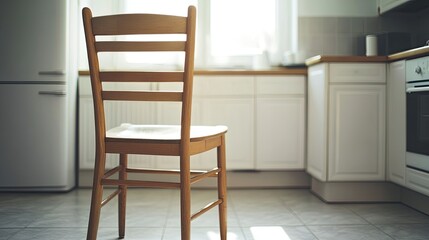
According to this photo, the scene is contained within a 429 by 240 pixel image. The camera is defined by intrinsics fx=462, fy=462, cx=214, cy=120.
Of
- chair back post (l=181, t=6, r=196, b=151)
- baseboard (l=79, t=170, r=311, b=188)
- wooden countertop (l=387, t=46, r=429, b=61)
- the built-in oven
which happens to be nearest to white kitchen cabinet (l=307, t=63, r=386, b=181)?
wooden countertop (l=387, t=46, r=429, b=61)

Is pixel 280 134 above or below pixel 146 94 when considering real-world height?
below

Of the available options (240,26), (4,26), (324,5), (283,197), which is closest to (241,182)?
(283,197)

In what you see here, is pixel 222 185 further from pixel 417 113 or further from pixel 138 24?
pixel 417 113

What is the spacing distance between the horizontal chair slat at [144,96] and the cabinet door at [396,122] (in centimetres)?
162

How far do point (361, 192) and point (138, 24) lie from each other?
1993mm

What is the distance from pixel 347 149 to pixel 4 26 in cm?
242

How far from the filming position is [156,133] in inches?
73.0

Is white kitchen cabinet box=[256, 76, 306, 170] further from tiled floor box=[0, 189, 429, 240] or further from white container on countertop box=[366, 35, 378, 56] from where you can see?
white container on countertop box=[366, 35, 378, 56]

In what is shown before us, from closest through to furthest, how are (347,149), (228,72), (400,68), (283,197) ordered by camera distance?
(400,68) < (347,149) < (283,197) < (228,72)

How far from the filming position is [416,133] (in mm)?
2557

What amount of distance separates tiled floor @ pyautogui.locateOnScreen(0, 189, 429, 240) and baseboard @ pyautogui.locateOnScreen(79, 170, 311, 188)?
22 cm

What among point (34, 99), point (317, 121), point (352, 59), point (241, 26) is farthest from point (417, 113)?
point (34, 99)

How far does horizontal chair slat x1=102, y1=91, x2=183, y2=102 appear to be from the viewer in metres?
1.65

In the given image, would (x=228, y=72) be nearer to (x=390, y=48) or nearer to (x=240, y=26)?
(x=240, y=26)
